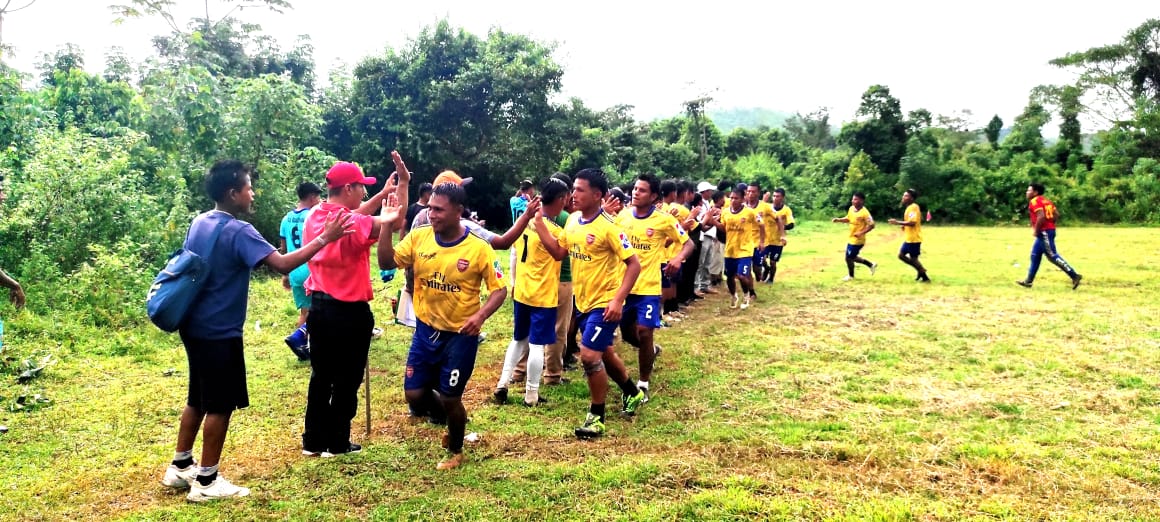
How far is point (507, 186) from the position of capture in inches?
942

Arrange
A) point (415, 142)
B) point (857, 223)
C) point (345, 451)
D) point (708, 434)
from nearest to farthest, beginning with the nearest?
point (345, 451) → point (708, 434) → point (857, 223) → point (415, 142)

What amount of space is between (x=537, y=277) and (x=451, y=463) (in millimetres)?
1856

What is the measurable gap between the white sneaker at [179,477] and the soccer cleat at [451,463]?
148cm

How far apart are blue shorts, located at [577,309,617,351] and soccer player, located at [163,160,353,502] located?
2.09 meters

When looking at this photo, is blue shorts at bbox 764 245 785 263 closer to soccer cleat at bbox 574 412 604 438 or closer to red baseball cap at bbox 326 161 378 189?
soccer cleat at bbox 574 412 604 438

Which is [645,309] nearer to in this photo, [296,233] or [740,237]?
[296,233]

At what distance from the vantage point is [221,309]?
3.93m

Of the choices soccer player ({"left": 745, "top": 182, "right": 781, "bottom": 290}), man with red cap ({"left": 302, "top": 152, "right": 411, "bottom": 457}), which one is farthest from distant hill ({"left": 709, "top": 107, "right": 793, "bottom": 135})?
man with red cap ({"left": 302, "top": 152, "right": 411, "bottom": 457})

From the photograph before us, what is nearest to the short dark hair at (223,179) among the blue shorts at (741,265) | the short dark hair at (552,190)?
the short dark hair at (552,190)

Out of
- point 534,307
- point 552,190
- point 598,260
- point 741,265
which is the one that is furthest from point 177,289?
point 741,265

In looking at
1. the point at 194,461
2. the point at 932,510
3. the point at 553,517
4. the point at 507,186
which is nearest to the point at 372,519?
the point at 553,517

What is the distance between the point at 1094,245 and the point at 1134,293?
1058 cm

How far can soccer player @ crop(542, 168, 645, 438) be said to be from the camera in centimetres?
526

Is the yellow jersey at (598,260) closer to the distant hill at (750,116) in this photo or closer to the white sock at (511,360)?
the white sock at (511,360)
